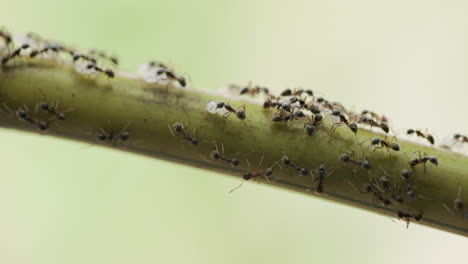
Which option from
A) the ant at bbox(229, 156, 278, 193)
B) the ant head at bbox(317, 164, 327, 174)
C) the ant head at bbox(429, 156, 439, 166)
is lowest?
the ant at bbox(229, 156, 278, 193)

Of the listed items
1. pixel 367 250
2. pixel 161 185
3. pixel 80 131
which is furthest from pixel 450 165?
pixel 161 185

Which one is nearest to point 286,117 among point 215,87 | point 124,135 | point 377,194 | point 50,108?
point 377,194

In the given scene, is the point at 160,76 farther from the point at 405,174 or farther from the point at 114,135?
the point at 405,174

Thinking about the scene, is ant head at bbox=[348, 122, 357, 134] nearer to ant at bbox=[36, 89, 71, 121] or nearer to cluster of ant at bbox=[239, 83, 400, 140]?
cluster of ant at bbox=[239, 83, 400, 140]

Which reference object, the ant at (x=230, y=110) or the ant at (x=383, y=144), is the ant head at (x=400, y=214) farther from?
the ant at (x=230, y=110)

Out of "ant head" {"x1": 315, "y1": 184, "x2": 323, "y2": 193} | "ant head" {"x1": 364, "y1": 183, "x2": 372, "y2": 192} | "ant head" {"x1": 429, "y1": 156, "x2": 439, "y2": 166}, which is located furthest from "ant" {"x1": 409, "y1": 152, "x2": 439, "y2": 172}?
"ant head" {"x1": 315, "y1": 184, "x2": 323, "y2": 193}

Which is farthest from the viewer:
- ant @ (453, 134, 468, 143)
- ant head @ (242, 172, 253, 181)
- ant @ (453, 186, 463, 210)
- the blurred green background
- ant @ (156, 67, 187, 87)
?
the blurred green background
